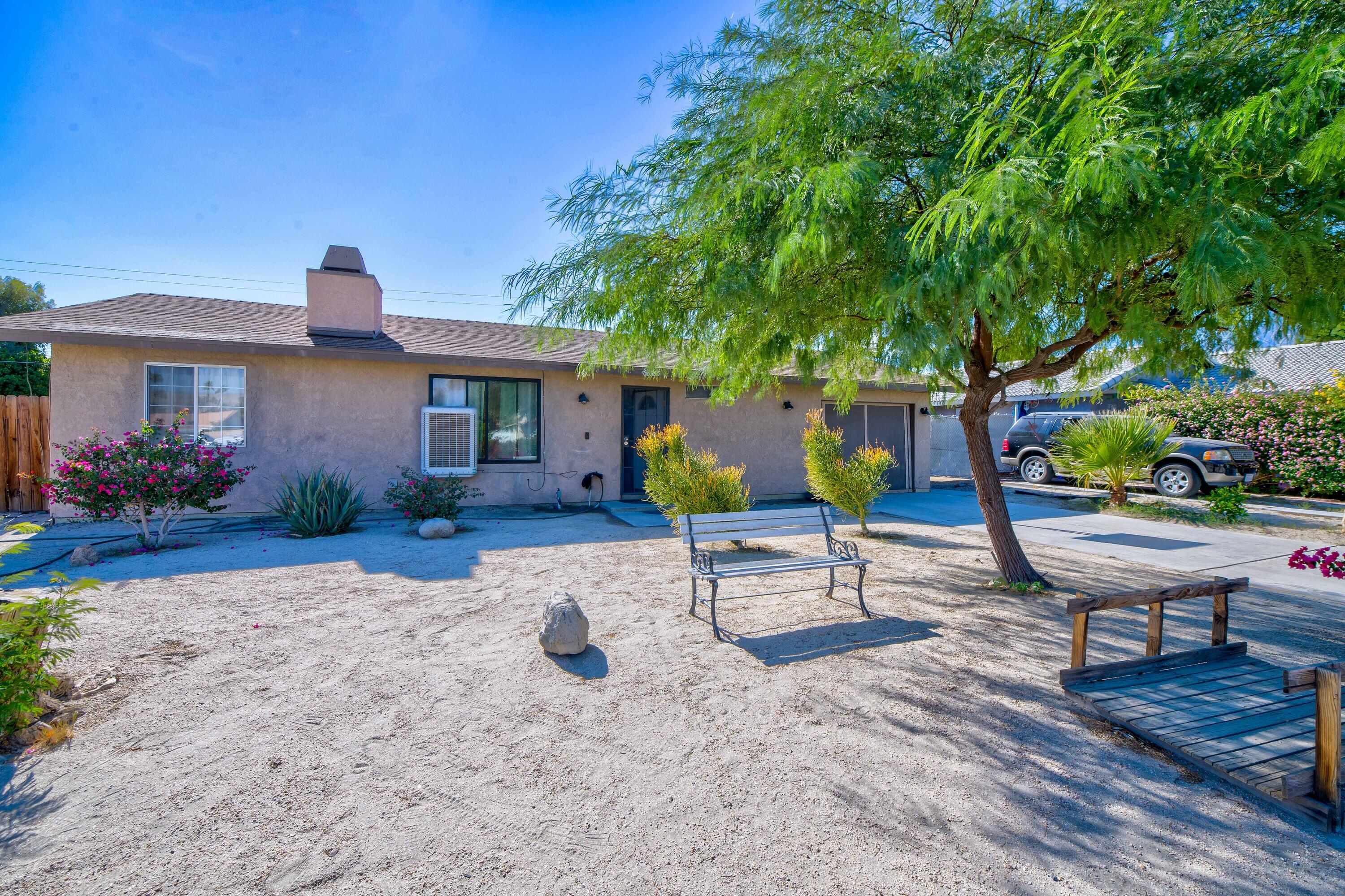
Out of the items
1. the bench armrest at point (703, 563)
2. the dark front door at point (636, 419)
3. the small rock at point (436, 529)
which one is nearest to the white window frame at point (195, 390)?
the small rock at point (436, 529)

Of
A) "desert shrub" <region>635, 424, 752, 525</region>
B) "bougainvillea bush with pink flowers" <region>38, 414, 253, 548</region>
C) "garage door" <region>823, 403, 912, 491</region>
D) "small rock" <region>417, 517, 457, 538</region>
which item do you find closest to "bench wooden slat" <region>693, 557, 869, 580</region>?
"desert shrub" <region>635, 424, 752, 525</region>

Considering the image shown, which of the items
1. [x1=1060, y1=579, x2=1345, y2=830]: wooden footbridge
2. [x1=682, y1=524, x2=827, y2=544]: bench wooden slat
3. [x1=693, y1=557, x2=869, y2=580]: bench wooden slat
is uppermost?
[x1=682, y1=524, x2=827, y2=544]: bench wooden slat

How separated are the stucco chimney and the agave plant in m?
2.84

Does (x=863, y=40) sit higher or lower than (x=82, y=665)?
higher

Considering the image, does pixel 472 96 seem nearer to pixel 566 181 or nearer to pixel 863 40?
pixel 566 181

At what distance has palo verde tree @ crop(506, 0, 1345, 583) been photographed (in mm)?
2928

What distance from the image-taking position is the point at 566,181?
5.22 m

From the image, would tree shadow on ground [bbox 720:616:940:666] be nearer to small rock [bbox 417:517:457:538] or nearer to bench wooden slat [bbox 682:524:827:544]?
bench wooden slat [bbox 682:524:827:544]

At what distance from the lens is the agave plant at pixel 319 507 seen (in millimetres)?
8086

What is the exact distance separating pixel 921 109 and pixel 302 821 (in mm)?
5389

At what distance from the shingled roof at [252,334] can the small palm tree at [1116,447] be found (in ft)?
32.0

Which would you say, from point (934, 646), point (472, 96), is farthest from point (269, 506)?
point (934, 646)

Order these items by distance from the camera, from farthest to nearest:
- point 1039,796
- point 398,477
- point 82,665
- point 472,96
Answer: point 398,477
point 472,96
point 82,665
point 1039,796

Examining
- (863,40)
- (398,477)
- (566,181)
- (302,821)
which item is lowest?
(302,821)
